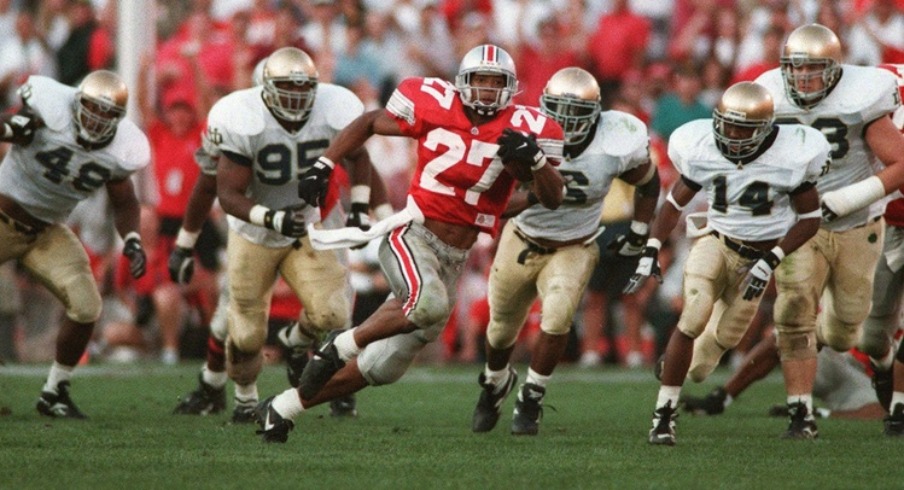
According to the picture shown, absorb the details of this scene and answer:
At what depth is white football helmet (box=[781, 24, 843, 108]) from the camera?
7.04 metres

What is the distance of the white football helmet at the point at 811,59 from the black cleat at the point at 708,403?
6.37 ft

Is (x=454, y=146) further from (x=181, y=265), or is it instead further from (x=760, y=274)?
(x=181, y=265)

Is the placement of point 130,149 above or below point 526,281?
above

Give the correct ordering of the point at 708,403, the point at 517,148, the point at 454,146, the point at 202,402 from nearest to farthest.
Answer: the point at 517,148
the point at 454,146
the point at 202,402
the point at 708,403

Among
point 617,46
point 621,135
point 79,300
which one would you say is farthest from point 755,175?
point 617,46

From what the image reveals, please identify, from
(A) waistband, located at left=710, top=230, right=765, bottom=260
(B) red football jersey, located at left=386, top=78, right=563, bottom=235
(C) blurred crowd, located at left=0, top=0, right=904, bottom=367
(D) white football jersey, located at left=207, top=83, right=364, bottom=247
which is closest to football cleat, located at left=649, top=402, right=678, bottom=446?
(A) waistband, located at left=710, top=230, right=765, bottom=260

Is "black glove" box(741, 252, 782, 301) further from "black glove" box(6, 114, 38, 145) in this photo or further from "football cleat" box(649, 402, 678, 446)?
"black glove" box(6, 114, 38, 145)

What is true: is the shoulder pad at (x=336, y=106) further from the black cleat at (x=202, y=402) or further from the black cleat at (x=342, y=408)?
the black cleat at (x=202, y=402)

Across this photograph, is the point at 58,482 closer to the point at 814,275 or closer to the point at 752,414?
the point at 814,275

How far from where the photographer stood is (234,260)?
7551 millimetres

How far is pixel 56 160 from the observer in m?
7.62

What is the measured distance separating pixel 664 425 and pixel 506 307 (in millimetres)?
1245

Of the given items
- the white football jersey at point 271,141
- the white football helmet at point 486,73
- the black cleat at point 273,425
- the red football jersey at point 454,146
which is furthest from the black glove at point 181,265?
the white football helmet at point 486,73

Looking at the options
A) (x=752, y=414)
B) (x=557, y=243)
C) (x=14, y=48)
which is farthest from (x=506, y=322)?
(x=14, y=48)
